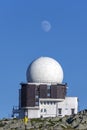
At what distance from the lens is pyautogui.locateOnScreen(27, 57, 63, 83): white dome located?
14550cm

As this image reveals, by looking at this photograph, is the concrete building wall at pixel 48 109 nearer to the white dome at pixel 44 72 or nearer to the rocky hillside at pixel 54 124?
the white dome at pixel 44 72

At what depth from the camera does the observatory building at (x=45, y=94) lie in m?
146

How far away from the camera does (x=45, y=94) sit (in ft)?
478

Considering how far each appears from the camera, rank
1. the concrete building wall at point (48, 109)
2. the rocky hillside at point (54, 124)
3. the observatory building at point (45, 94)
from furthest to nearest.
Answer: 1. the concrete building wall at point (48, 109)
2. the observatory building at point (45, 94)
3. the rocky hillside at point (54, 124)

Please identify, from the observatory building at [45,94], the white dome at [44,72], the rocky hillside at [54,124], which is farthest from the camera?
the observatory building at [45,94]

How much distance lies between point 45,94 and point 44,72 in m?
5.08

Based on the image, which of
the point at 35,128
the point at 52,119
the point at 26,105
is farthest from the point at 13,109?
the point at 35,128

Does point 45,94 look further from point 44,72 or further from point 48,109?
point 44,72

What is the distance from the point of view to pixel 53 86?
146000 millimetres

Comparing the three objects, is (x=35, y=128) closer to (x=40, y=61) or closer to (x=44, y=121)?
(x=44, y=121)

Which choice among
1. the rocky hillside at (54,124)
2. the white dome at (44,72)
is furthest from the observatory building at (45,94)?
the rocky hillside at (54,124)

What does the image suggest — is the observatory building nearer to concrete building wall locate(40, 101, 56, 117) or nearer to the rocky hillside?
concrete building wall locate(40, 101, 56, 117)

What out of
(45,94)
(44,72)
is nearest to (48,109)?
(45,94)

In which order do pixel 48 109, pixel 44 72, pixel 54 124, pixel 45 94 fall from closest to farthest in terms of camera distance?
pixel 54 124
pixel 44 72
pixel 45 94
pixel 48 109
